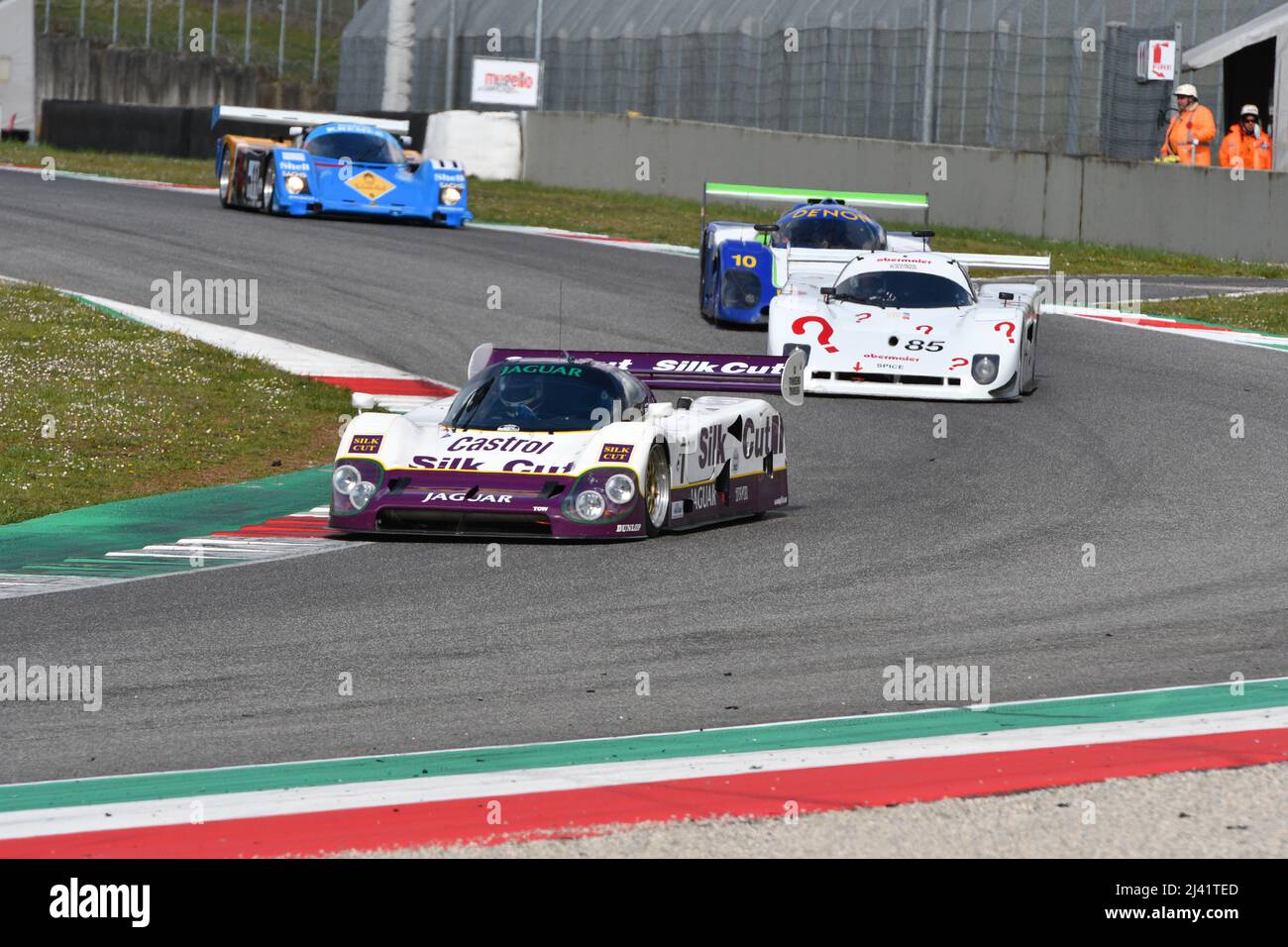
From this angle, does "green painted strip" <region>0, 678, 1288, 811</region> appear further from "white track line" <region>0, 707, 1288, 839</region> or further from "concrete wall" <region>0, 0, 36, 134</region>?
"concrete wall" <region>0, 0, 36, 134</region>

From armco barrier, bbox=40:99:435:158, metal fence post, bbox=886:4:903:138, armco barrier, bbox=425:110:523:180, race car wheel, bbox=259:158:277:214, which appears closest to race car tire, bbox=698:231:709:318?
race car wheel, bbox=259:158:277:214

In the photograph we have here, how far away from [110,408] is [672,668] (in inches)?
320

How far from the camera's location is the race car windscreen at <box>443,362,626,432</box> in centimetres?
1075

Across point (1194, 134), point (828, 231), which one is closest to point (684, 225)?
point (1194, 134)

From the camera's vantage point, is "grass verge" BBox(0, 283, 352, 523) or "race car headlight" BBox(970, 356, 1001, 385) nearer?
"grass verge" BBox(0, 283, 352, 523)

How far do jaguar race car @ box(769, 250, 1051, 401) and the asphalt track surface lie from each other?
0.20 meters

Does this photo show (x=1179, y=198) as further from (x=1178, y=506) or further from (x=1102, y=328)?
(x=1178, y=506)

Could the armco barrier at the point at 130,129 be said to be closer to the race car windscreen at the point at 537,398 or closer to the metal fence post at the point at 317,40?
the metal fence post at the point at 317,40

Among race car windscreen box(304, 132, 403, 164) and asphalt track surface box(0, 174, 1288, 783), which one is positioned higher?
race car windscreen box(304, 132, 403, 164)

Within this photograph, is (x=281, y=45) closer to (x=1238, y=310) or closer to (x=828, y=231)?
(x=828, y=231)

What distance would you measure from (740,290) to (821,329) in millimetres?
3136

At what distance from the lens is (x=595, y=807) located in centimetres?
556
